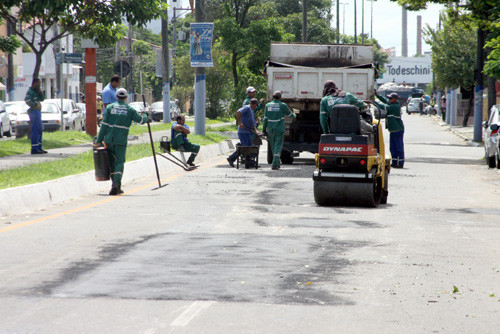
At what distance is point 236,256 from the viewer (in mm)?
8680

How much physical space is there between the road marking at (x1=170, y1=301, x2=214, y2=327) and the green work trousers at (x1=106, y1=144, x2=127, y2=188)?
8330mm

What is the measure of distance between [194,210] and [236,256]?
381 cm

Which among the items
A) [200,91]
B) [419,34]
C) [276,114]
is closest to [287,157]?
[276,114]

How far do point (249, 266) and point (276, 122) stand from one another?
1187cm

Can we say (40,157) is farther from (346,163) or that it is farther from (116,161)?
(346,163)

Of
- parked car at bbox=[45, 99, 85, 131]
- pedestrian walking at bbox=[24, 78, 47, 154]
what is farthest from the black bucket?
parked car at bbox=[45, 99, 85, 131]

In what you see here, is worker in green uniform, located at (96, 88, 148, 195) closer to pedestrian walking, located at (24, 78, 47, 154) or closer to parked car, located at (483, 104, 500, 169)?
pedestrian walking, located at (24, 78, 47, 154)

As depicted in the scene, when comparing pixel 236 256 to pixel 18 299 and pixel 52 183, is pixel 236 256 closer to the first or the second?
pixel 18 299

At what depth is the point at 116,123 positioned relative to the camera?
48.4 ft

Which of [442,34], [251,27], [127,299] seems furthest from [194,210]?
[442,34]

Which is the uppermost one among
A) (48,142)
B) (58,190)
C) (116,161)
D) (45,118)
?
(45,118)

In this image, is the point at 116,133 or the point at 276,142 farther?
the point at 276,142

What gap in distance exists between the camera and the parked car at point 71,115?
1377 inches

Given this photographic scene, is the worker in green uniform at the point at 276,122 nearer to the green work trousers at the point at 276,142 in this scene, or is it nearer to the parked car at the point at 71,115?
the green work trousers at the point at 276,142
